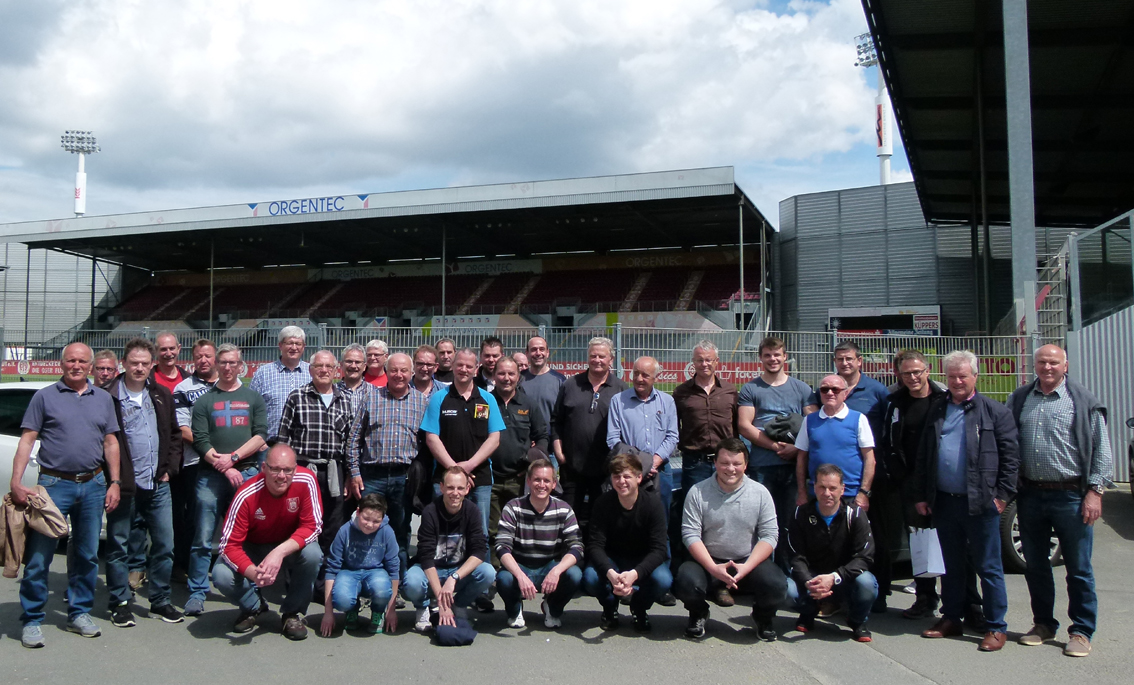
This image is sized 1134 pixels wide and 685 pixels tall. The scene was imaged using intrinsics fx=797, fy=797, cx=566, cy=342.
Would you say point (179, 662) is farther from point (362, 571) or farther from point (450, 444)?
point (450, 444)

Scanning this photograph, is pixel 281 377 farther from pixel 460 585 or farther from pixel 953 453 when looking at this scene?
pixel 953 453

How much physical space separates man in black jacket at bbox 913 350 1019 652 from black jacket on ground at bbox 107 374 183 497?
15.9ft

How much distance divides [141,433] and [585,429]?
2970 millimetres

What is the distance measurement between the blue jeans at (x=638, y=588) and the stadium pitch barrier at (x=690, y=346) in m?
4.91

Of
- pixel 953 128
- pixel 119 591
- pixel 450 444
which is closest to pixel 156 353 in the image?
pixel 119 591

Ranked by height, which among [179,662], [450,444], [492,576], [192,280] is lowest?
[179,662]

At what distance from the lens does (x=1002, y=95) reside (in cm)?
1806

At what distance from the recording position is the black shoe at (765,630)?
15.4ft

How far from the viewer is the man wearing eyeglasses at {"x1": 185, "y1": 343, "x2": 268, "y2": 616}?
524cm

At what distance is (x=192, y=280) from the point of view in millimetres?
41531

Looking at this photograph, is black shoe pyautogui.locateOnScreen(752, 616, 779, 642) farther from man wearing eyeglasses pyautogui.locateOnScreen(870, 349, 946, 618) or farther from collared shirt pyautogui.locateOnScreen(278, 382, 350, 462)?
collared shirt pyautogui.locateOnScreen(278, 382, 350, 462)

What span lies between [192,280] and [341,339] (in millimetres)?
34291

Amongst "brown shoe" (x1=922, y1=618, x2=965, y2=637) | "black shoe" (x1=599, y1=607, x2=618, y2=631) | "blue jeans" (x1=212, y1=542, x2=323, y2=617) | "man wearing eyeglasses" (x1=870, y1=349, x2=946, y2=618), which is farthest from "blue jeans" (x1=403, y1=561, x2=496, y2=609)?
"brown shoe" (x1=922, y1=618, x2=965, y2=637)

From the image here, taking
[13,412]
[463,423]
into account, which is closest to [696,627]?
[463,423]
